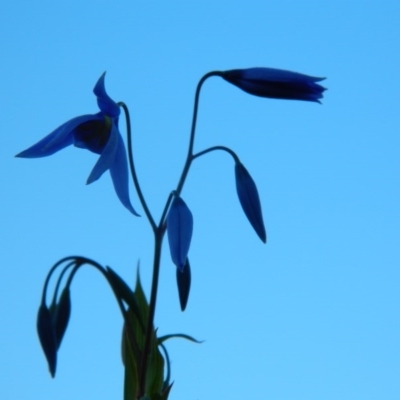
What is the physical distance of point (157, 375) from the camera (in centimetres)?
104

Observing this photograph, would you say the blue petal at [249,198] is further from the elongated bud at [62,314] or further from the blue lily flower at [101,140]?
the elongated bud at [62,314]

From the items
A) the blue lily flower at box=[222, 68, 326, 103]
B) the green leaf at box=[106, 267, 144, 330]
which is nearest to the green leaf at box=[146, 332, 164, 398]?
the green leaf at box=[106, 267, 144, 330]

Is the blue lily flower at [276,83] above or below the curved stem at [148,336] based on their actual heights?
above

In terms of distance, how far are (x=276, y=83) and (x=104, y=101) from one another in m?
0.21

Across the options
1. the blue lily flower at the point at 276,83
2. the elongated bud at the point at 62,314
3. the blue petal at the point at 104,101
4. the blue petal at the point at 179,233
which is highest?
the blue lily flower at the point at 276,83

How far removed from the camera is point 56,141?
1032 millimetres

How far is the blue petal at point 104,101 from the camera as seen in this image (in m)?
1.02

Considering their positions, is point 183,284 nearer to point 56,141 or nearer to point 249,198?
point 249,198

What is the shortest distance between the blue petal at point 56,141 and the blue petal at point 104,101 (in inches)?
0.8

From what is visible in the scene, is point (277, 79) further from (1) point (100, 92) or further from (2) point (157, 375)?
(2) point (157, 375)

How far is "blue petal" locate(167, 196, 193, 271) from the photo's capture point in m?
0.94

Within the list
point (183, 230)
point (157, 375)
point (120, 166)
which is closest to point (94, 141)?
point (120, 166)

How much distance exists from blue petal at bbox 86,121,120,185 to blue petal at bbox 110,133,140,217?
13 millimetres

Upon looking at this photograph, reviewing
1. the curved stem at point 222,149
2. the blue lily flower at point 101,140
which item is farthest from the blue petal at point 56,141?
the curved stem at point 222,149
